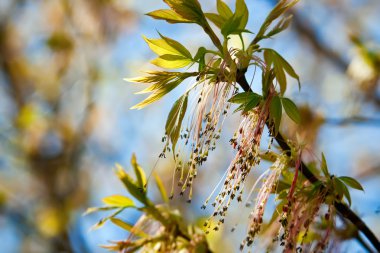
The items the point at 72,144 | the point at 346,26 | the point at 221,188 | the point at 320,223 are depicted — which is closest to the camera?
the point at 221,188

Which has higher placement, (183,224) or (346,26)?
(346,26)

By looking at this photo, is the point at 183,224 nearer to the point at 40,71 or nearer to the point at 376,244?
the point at 376,244

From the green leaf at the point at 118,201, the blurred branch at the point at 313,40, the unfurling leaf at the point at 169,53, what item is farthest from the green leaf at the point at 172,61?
the blurred branch at the point at 313,40

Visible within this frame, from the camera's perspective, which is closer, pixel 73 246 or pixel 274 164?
pixel 274 164

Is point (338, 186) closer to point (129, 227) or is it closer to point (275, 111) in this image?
point (275, 111)

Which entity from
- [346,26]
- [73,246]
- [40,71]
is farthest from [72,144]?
[346,26]

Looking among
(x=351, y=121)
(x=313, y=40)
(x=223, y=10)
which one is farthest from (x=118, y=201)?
(x=313, y=40)

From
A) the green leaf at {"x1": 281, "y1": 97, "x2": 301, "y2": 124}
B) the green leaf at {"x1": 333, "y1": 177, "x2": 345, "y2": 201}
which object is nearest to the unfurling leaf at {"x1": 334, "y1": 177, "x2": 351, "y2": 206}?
the green leaf at {"x1": 333, "y1": 177, "x2": 345, "y2": 201}

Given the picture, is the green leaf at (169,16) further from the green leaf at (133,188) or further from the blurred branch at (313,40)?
the blurred branch at (313,40)
